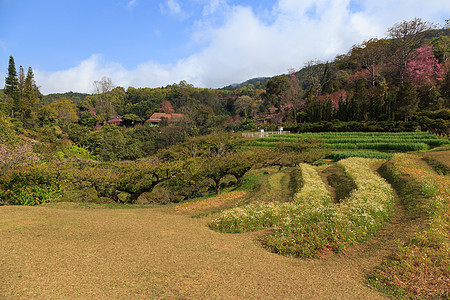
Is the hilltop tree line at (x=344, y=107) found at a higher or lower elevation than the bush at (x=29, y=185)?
higher

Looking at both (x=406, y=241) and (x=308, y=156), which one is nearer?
(x=406, y=241)

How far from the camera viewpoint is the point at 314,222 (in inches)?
274

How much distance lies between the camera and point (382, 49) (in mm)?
51062

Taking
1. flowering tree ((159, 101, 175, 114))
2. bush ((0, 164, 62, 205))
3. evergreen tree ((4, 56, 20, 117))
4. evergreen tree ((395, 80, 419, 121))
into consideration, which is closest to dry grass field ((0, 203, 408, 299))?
bush ((0, 164, 62, 205))

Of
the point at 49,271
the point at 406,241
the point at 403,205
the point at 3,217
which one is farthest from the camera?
the point at 403,205

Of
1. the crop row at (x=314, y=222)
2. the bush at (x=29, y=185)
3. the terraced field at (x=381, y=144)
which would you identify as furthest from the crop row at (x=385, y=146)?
the bush at (x=29, y=185)

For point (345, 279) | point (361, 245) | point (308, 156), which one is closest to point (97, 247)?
point (345, 279)

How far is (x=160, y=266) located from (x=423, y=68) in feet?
178

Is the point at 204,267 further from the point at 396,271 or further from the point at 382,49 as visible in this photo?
the point at 382,49

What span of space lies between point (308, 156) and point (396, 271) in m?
20.3

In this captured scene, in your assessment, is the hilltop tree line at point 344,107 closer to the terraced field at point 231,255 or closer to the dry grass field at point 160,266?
the terraced field at point 231,255

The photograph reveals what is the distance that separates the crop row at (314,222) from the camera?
220 inches

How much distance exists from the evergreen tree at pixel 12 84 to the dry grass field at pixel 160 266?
54.2m

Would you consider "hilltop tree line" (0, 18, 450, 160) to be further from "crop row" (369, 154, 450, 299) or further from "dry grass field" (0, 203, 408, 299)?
"dry grass field" (0, 203, 408, 299)
